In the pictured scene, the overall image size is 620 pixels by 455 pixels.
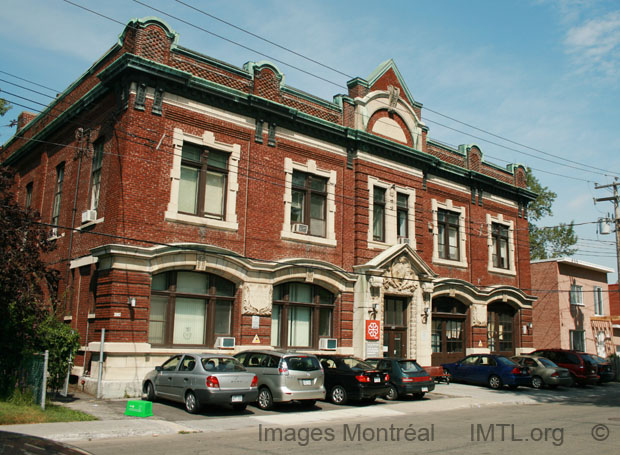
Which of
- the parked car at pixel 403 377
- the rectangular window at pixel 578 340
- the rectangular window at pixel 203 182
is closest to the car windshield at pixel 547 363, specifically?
the parked car at pixel 403 377

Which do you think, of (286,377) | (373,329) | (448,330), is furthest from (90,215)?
(448,330)

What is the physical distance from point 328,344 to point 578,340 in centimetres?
2363

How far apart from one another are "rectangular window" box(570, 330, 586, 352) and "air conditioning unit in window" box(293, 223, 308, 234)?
24088mm

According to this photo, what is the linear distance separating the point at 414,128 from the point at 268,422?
17627 mm

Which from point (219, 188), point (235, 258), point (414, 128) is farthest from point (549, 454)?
point (414, 128)

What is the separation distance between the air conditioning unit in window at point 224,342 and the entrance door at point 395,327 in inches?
309

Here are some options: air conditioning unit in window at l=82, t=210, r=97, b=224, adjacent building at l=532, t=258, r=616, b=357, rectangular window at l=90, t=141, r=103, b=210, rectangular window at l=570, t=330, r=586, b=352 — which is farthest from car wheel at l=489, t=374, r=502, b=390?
rectangular window at l=90, t=141, r=103, b=210

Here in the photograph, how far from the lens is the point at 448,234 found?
29.1 m

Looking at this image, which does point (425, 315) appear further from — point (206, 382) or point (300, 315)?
point (206, 382)

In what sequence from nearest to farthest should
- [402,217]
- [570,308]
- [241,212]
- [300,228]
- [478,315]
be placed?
[241,212]
[300,228]
[402,217]
[478,315]
[570,308]

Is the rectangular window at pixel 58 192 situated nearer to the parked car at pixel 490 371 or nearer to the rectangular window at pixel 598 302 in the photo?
the parked car at pixel 490 371

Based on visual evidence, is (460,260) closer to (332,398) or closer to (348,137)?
(348,137)

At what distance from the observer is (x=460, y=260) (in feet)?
96.2

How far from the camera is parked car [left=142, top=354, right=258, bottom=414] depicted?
46.5 feet
